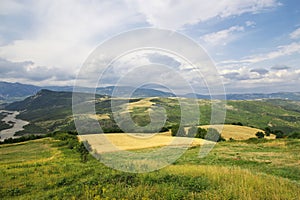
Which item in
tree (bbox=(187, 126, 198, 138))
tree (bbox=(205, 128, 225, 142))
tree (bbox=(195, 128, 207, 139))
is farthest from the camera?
tree (bbox=(205, 128, 225, 142))

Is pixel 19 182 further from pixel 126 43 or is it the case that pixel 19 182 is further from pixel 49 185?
pixel 126 43

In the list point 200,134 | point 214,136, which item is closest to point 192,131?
point 200,134

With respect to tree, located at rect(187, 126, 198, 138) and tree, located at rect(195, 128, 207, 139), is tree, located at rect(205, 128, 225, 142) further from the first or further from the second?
tree, located at rect(187, 126, 198, 138)

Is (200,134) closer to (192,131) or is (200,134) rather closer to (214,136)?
(192,131)

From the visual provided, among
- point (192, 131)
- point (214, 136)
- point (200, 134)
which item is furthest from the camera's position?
point (214, 136)

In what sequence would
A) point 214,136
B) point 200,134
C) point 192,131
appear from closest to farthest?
point 200,134
point 192,131
point 214,136

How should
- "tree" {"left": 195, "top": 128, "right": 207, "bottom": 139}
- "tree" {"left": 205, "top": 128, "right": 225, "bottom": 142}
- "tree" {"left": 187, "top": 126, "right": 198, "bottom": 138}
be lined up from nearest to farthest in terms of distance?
1. "tree" {"left": 195, "top": 128, "right": 207, "bottom": 139}
2. "tree" {"left": 187, "top": 126, "right": 198, "bottom": 138}
3. "tree" {"left": 205, "top": 128, "right": 225, "bottom": 142}

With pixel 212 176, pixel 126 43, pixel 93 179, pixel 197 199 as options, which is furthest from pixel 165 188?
pixel 126 43

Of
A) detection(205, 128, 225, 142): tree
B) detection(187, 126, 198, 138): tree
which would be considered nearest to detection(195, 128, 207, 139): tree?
detection(187, 126, 198, 138): tree

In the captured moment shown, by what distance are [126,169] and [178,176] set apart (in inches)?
155

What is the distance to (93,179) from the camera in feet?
44.3

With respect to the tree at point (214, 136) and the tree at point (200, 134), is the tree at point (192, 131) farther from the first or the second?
the tree at point (214, 136)

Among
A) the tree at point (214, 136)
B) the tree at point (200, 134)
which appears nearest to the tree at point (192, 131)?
the tree at point (200, 134)

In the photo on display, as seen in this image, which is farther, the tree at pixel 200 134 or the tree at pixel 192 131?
the tree at pixel 192 131
